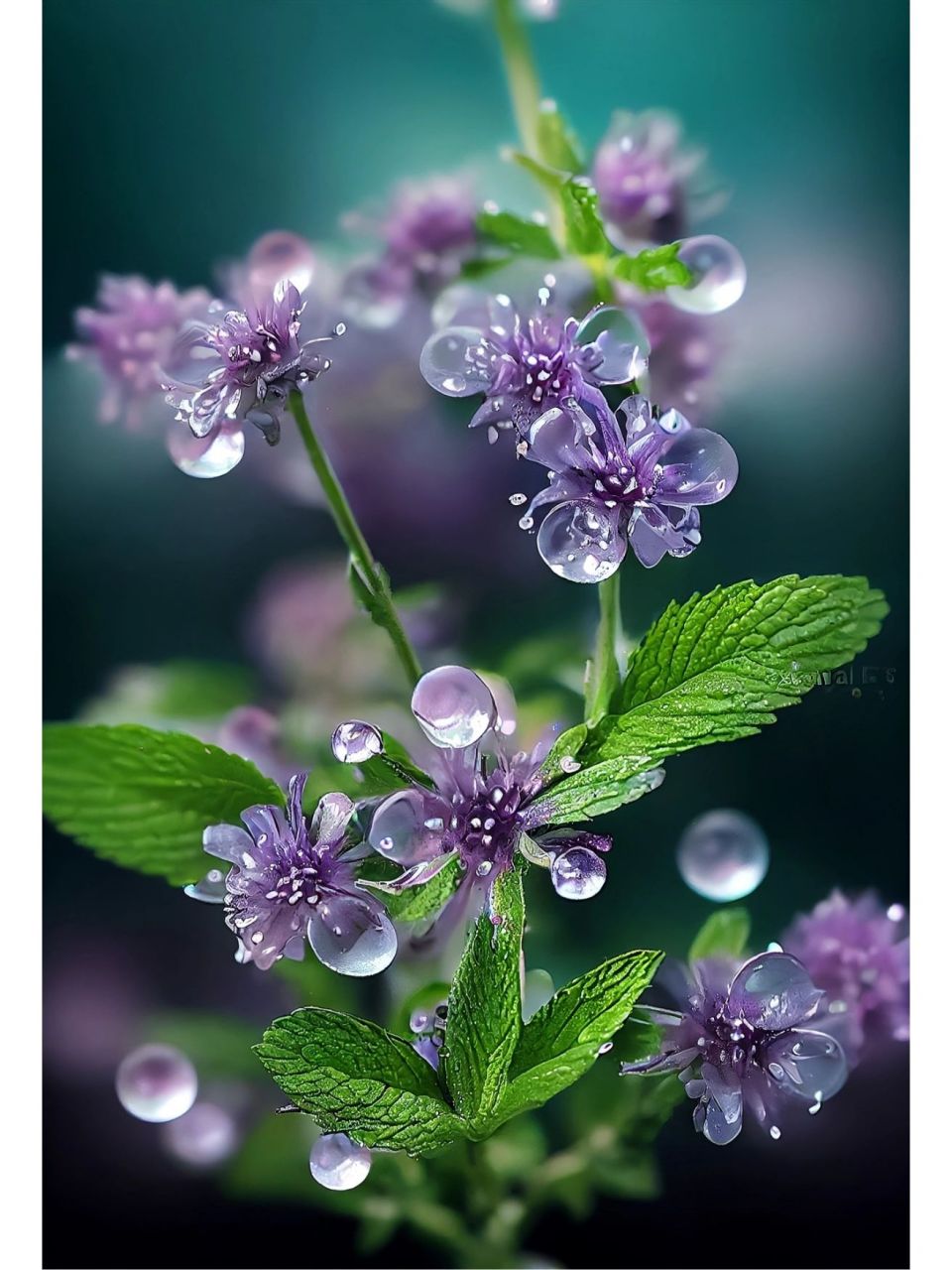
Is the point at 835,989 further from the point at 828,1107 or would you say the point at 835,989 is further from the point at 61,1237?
the point at 61,1237

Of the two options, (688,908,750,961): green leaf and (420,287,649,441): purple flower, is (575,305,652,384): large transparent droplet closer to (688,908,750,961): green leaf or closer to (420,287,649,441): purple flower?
(420,287,649,441): purple flower

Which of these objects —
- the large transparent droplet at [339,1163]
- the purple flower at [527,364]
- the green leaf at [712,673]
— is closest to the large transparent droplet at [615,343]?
the purple flower at [527,364]

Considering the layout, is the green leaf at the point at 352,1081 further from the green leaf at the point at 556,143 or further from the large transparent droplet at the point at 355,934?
the green leaf at the point at 556,143

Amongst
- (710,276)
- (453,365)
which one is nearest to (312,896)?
(453,365)

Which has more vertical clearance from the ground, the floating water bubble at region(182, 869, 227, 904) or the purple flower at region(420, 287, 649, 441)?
the purple flower at region(420, 287, 649, 441)

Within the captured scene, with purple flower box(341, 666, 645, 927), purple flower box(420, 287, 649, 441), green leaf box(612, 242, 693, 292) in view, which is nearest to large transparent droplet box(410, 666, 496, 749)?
purple flower box(341, 666, 645, 927)
